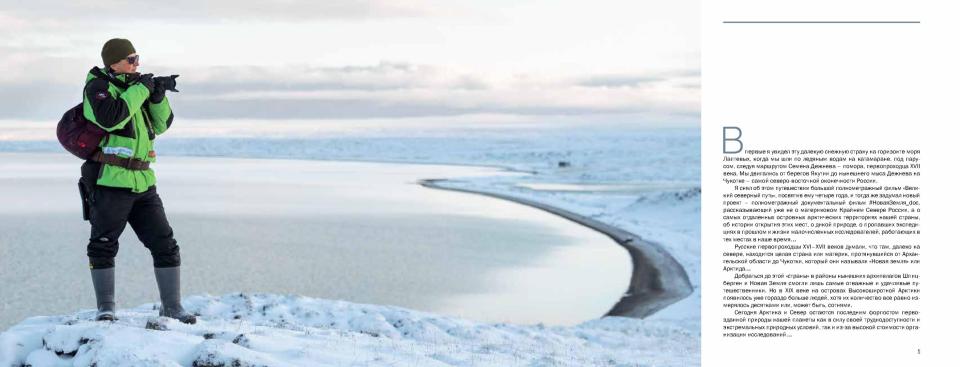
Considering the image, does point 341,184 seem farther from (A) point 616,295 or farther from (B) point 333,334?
(B) point 333,334

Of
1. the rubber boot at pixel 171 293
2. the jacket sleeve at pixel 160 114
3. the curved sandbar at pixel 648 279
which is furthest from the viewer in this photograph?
the curved sandbar at pixel 648 279

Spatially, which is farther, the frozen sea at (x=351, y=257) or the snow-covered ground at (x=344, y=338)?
the frozen sea at (x=351, y=257)

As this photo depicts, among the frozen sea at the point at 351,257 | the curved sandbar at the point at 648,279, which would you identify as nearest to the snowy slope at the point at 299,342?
the frozen sea at the point at 351,257

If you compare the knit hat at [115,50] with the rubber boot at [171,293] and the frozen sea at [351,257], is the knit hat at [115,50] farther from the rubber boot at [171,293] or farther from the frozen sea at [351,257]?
the frozen sea at [351,257]

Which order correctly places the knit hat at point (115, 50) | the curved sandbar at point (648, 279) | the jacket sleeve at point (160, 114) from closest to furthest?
the knit hat at point (115, 50) < the jacket sleeve at point (160, 114) < the curved sandbar at point (648, 279)

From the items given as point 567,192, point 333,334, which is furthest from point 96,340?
point 567,192

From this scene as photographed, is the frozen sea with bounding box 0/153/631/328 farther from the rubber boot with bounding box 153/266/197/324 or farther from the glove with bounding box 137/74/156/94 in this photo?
the glove with bounding box 137/74/156/94
